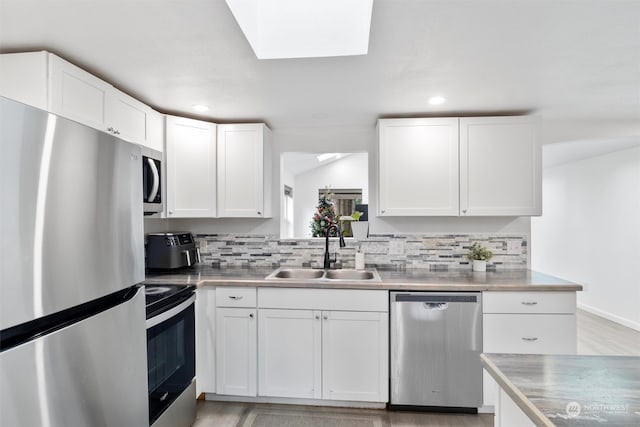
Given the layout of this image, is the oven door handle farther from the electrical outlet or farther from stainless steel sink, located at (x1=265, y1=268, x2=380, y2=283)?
the electrical outlet

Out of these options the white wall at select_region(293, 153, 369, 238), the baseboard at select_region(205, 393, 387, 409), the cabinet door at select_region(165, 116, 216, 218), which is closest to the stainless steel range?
the baseboard at select_region(205, 393, 387, 409)

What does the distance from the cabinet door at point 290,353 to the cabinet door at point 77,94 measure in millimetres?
1644

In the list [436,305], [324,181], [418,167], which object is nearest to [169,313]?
[436,305]

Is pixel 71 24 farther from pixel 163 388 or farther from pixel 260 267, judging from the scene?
pixel 260 267

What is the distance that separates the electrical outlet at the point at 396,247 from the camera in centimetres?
292

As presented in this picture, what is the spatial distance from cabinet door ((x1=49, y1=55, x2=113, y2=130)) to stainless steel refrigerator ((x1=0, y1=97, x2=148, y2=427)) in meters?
0.81

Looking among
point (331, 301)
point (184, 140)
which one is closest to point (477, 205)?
point (331, 301)

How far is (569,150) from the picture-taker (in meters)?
4.12

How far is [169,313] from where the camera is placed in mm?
1838

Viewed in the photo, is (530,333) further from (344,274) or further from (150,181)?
(150,181)

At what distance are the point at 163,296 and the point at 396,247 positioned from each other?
1.94 metres

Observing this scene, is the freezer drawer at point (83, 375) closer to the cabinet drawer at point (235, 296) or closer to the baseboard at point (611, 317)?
the cabinet drawer at point (235, 296)

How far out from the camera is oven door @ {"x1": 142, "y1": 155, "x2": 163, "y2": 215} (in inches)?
75.9

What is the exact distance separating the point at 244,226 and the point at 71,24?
6.36 ft
